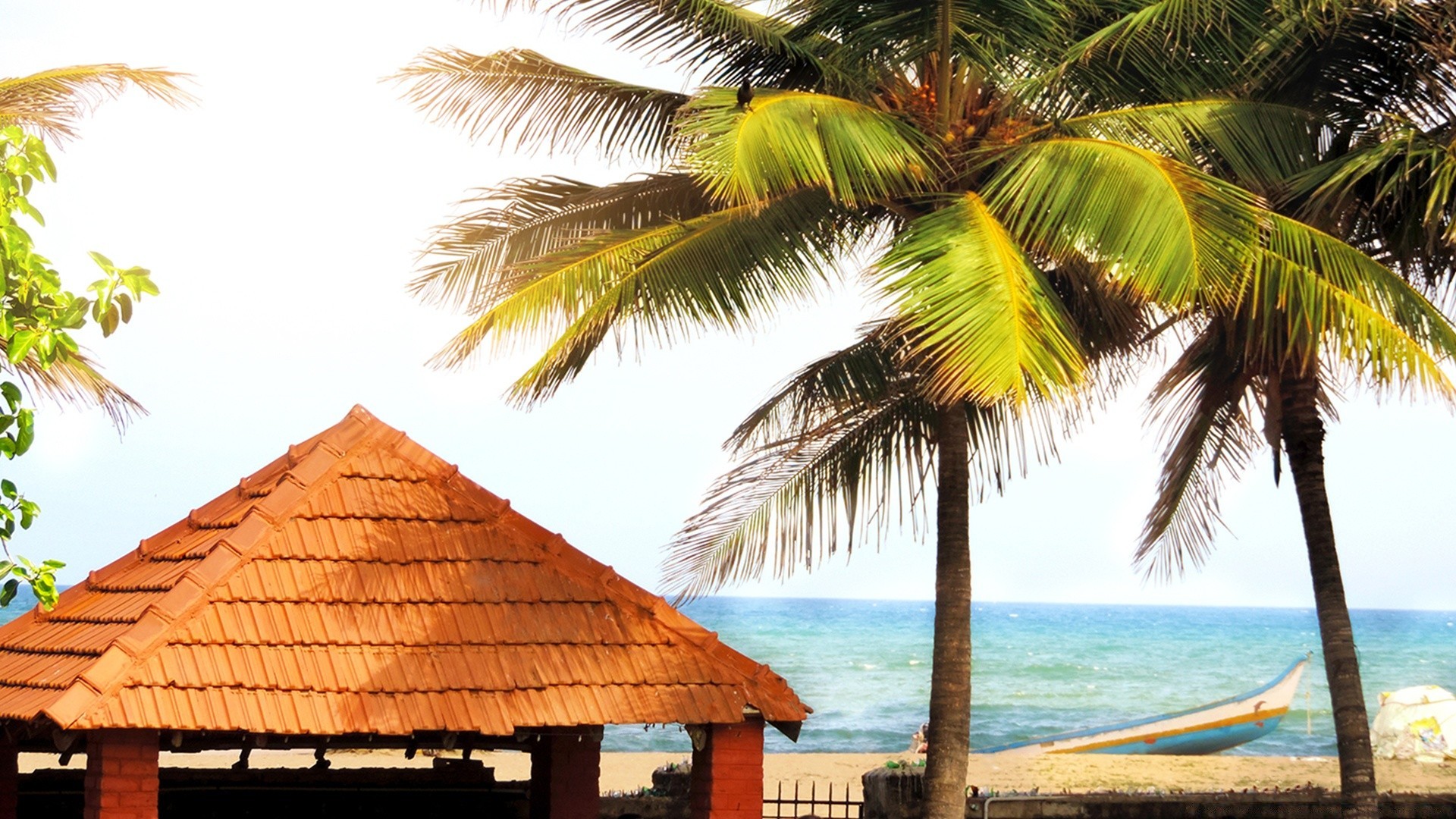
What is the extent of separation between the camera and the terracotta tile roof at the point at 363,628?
330 inches

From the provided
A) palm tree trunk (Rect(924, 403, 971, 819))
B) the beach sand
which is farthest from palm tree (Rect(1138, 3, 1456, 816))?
the beach sand

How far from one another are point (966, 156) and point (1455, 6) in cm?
376

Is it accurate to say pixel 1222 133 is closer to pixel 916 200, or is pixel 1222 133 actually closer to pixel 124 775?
pixel 916 200

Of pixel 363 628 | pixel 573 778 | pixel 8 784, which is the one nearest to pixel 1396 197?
pixel 573 778

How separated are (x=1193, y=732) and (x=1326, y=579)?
83.7 feet

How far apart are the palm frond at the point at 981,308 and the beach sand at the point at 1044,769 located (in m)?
16.1

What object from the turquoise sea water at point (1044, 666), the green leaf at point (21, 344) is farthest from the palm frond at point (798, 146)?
the turquoise sea water at point (1044, 666)

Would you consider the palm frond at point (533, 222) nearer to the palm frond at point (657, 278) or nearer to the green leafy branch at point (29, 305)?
the palm frond at point (657, 278)

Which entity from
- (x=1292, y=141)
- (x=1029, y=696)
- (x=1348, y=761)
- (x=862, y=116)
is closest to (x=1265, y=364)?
(x=1292, y=141)

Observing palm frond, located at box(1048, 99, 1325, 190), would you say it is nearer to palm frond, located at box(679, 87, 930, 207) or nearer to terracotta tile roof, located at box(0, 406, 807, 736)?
palm frond, located at box(679, 87, 930, 207)

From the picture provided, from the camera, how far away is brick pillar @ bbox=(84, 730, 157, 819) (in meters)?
8.23

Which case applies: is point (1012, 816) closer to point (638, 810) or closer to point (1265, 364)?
point (638, 810)

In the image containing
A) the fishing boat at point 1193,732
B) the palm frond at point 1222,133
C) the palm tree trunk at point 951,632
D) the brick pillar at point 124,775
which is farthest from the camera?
the fishing boat at point 1193,732

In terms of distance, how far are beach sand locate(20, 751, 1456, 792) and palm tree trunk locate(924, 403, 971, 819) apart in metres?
13.0
